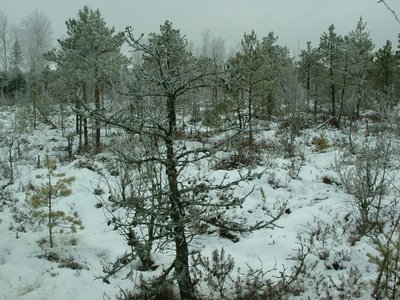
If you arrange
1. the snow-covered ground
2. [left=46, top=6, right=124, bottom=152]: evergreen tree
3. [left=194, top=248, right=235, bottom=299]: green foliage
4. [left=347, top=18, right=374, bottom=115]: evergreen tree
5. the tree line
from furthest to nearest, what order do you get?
1. [left=347, top=18, right=374, bottom=115]: evergreen tree
2. [left=46, top=6, right=124, bottom=152]: evergreen tree
3. the snow-covered ground
4. [left=194, top=248, right=235, bottom=299]: green foliage
5. the tree line

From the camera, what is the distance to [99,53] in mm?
19516

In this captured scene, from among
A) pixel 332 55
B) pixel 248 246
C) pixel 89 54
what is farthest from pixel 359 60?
pixel 248 246

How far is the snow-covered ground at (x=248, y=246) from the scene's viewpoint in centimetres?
591

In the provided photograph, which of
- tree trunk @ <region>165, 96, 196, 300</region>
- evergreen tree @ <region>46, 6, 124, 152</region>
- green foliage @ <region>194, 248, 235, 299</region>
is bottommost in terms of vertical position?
green foliage @ <region>194, 248, 235, 299</region>

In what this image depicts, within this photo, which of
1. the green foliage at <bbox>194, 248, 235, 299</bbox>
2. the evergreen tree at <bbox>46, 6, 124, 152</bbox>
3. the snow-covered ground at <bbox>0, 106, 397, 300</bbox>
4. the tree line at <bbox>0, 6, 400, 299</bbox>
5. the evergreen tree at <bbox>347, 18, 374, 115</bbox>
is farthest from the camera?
the evergreen tree at <bbox>347, 18, 374, 115</bbox>

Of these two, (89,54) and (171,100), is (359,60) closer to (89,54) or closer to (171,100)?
(89,54)

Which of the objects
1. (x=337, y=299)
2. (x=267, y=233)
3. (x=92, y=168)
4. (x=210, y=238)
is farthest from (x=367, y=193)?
(x=92, y=168)

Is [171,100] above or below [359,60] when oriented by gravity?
below

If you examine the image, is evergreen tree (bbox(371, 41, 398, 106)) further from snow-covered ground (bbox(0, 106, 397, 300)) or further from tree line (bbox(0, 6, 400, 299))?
snow-covered ground (bbox(0, 106, 397, 300))

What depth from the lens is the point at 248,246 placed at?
23.9ft

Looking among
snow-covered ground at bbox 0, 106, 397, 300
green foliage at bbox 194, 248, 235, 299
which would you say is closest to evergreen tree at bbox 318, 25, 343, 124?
snow-covered ground at bbox 0, 106, 397, 300

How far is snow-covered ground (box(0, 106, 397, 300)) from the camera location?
19.4ft

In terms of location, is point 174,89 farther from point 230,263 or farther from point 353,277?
point 353,277

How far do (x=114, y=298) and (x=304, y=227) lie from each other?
170 inches
